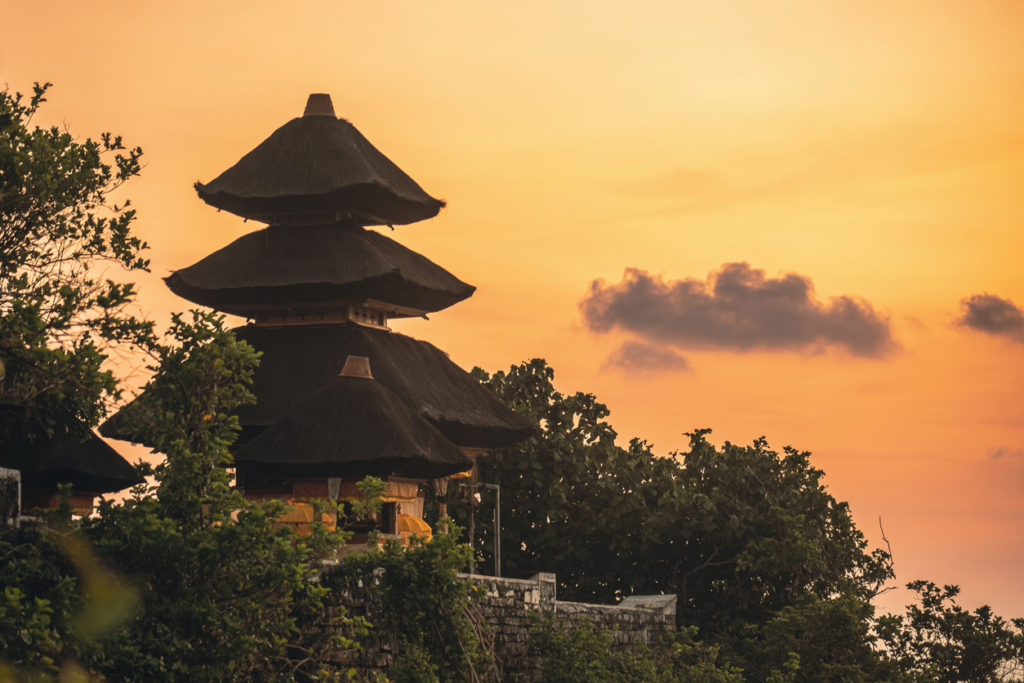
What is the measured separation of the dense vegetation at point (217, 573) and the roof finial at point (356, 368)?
458 centimetres

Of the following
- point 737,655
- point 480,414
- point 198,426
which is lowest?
point 737,655

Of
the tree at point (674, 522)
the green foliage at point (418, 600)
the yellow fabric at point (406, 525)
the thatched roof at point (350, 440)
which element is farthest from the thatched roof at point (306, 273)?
the green foliage at point (418, 600)

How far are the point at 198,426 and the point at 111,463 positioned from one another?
Answer: 26.7 feet

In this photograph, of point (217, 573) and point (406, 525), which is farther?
point (406, 525)

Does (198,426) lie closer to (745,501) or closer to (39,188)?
(39,188)

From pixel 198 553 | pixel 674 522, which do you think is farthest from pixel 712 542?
pixel 198 553

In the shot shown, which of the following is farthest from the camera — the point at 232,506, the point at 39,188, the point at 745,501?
the point at 745,501

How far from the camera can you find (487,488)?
3234 centimetres

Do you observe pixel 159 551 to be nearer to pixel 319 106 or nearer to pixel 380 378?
pixel 380 378

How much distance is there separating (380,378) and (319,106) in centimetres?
607

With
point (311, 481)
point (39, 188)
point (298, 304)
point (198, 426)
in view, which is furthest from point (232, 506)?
point (298, 304)

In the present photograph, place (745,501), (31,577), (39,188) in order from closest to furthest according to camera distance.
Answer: (31,577)
(39,188)
(745,501)

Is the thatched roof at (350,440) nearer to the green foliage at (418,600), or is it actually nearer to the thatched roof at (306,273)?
the thatched roof at (306,273)

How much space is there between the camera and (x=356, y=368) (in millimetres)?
23266
